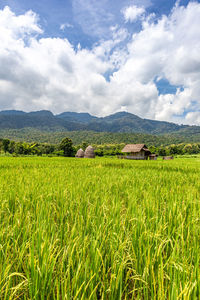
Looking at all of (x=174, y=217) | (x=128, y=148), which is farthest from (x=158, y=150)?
(x=174, y=217)

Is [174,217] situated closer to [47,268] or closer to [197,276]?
[197,276]

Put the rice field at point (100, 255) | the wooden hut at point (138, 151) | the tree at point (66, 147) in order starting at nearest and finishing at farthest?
the rice field at point (100, 255)
the wooden hut at point (138, 151)
the tree at point (66, 147)

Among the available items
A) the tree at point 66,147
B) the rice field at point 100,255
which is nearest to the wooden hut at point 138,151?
the tree at point 66,147

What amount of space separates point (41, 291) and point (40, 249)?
276 mm

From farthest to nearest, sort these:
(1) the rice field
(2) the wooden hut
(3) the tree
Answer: (3) the tree < (2) the wooden hut < (1) the rice field

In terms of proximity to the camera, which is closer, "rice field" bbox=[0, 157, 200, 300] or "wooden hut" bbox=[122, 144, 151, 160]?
"rice field" bbox=[0, 157, 200, 300]

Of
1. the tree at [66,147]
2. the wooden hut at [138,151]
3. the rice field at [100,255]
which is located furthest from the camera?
the tree at [66,147]

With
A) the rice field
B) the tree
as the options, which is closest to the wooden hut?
the tree

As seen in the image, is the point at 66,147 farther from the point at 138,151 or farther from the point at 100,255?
the point at 100,255

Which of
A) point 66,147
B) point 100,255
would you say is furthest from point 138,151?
point 100,255

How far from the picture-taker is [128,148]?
47719 millimetres

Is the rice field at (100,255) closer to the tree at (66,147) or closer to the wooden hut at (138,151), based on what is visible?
the wooden hut at (138,151)

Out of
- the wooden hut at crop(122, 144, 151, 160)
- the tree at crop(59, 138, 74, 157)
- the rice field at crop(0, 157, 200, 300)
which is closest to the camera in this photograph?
the rice field at crop(0, 157, 200, 300)

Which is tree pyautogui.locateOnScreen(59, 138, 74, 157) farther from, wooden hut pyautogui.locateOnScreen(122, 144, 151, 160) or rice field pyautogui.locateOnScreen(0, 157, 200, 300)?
rice field pyautogui.locateOnScreen(0, 157, 200, 300)
